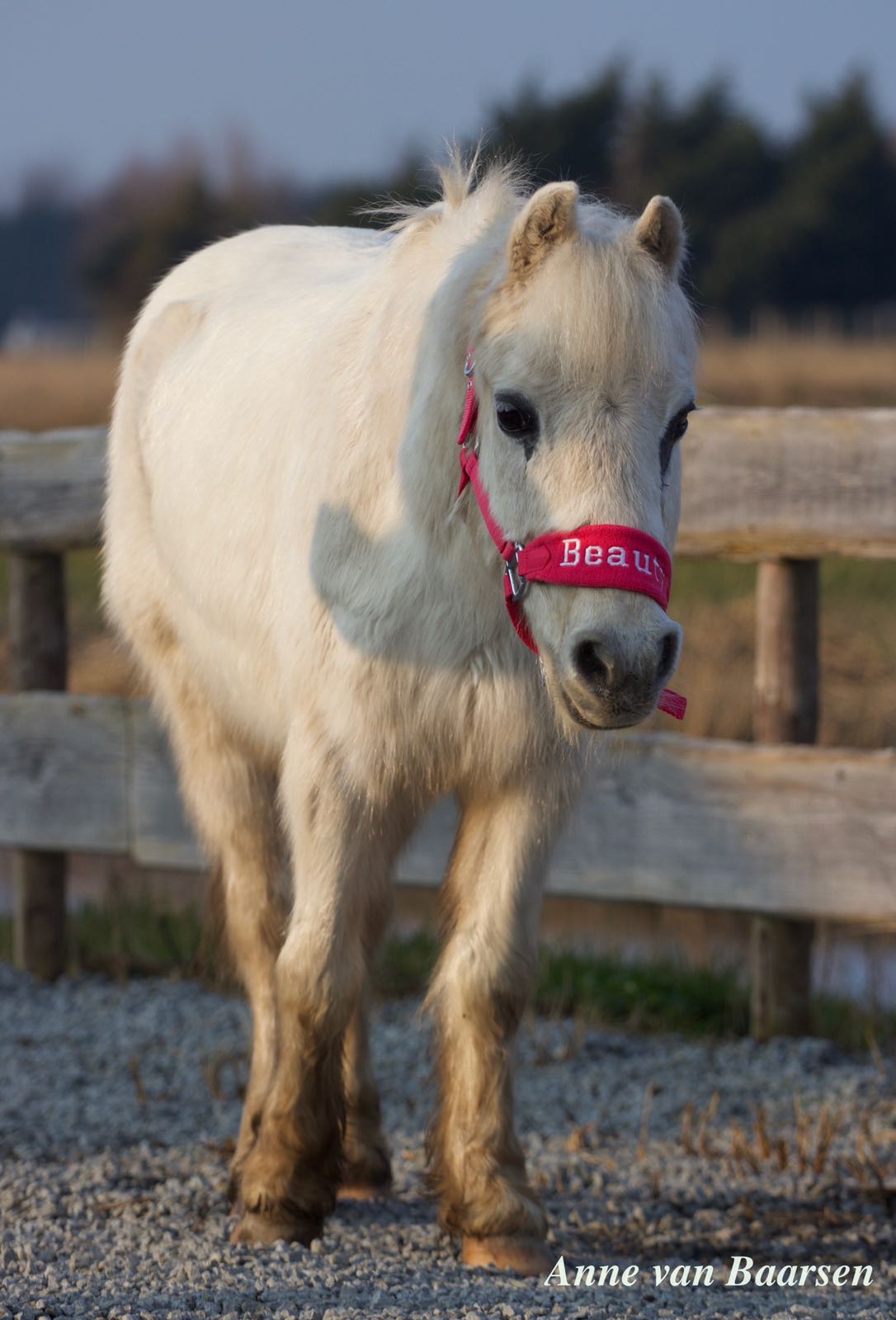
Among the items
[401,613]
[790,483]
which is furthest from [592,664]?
[790,483]

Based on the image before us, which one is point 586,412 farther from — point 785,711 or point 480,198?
point 785,711

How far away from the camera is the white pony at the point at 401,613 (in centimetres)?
247


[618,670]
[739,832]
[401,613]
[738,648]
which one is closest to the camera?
[618,670]

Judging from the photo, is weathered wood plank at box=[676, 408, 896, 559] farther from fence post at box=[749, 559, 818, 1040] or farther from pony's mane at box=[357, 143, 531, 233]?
pony's mane at box=[357, 143, 531, 233]

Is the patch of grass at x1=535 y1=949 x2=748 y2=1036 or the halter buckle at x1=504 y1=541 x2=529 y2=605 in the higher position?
the halter buckle at x1=504 y1=541 x2=529 y2=605

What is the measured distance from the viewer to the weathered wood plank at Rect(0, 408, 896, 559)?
431cm

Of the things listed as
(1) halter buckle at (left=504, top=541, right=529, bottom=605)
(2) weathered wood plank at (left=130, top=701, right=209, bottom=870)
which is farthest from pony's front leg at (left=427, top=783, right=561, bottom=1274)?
(2) weathered wood plank at (left=130, top=701, right=209, bottom=870)

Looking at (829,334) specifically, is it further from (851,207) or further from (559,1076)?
(559,1076)

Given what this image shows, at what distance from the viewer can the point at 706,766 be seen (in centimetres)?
451

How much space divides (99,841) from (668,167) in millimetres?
35474

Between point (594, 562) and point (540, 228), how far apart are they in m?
0.61

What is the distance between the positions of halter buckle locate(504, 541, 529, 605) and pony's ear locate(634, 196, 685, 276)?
1.90 ft

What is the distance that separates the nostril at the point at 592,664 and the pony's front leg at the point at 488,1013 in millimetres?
687

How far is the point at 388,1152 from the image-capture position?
3.59 metres
